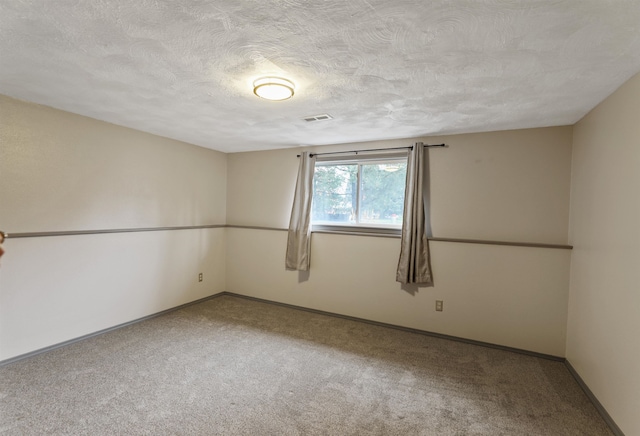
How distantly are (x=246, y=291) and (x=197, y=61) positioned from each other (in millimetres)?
3453

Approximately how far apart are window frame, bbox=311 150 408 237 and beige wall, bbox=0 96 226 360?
1.80 metres

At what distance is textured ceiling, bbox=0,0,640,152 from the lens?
1309mm

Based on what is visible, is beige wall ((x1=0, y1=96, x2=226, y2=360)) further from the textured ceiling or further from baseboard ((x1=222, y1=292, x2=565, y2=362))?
baseboard ((x1=222, y1=292, x2=565, y2=362))

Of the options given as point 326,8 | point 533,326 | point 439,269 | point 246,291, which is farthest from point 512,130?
point 246,291

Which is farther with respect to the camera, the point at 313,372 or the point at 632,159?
the point at 313,372

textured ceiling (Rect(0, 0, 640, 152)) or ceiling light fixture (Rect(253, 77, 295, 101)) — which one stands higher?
textured ceiling (Rect(0, 0, 640, 152))

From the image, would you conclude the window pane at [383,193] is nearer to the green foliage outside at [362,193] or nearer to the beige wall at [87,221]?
the green foliage outside at [362,193]

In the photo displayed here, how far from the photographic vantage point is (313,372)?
2502mm

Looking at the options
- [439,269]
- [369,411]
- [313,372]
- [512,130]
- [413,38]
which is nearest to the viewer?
[413,38]

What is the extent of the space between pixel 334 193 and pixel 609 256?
9.03ft

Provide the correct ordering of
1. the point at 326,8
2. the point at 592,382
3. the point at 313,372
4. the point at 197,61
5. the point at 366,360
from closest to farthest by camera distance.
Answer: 1. the point at 326,8
2. the point at 197,61
3. the point at 592,382
4. the point at 313,372
5. the point at 366,360

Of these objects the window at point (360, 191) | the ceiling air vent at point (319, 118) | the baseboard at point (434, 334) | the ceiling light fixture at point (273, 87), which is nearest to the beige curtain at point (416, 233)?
the window at point (360, 191)

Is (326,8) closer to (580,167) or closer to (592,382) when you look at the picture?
(580,167)

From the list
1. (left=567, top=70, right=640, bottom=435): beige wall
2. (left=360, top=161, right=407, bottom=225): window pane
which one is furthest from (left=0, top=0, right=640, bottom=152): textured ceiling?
(left=360, top=161, right=407, bottom=225): window pane
